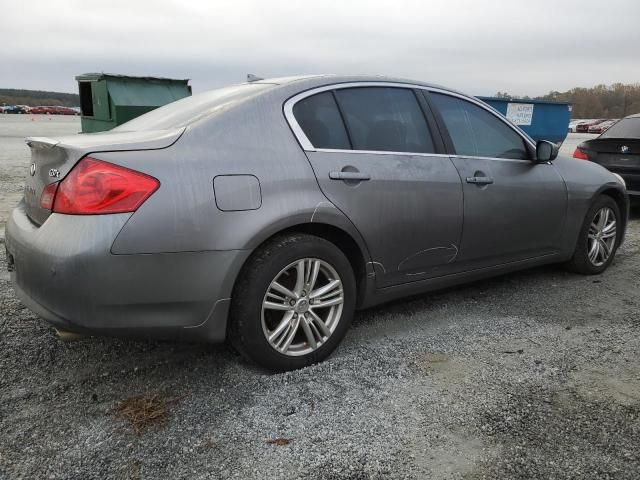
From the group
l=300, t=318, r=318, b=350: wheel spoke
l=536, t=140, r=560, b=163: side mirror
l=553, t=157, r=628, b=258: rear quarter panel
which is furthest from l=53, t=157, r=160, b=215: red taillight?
l=553, t=157, r=628, b=258: rear quarter panel

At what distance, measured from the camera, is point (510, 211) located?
152 inches

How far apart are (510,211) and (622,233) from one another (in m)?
1.79

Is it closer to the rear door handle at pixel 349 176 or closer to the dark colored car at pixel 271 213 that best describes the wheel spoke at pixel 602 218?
the dark colored car at pixel 271 213

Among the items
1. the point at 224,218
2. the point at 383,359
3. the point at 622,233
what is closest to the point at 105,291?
the point at 224,218

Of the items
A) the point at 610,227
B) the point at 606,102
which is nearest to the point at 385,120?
the point at 610,227

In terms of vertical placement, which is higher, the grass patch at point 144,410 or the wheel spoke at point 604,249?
the wheel spoke at point 604,249

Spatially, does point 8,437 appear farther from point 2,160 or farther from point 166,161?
point 2,160

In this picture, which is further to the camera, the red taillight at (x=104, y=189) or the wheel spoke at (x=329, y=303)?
the wheel spoke at (x=329, y=303)

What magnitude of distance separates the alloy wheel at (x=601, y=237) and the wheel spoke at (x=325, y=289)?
2.68 metres

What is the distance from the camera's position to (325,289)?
2980 mm

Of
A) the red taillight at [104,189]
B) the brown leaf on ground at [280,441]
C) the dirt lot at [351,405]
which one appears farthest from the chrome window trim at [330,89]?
the brown leaf on ground at [280,441]

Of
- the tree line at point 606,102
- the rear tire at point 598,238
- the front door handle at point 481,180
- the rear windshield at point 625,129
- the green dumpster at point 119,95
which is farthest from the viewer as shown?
the tree line at point 606,102

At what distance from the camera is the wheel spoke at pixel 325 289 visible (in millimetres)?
2947

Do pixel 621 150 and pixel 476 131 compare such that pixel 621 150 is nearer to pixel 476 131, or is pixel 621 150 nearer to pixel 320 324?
pixel 476 131
